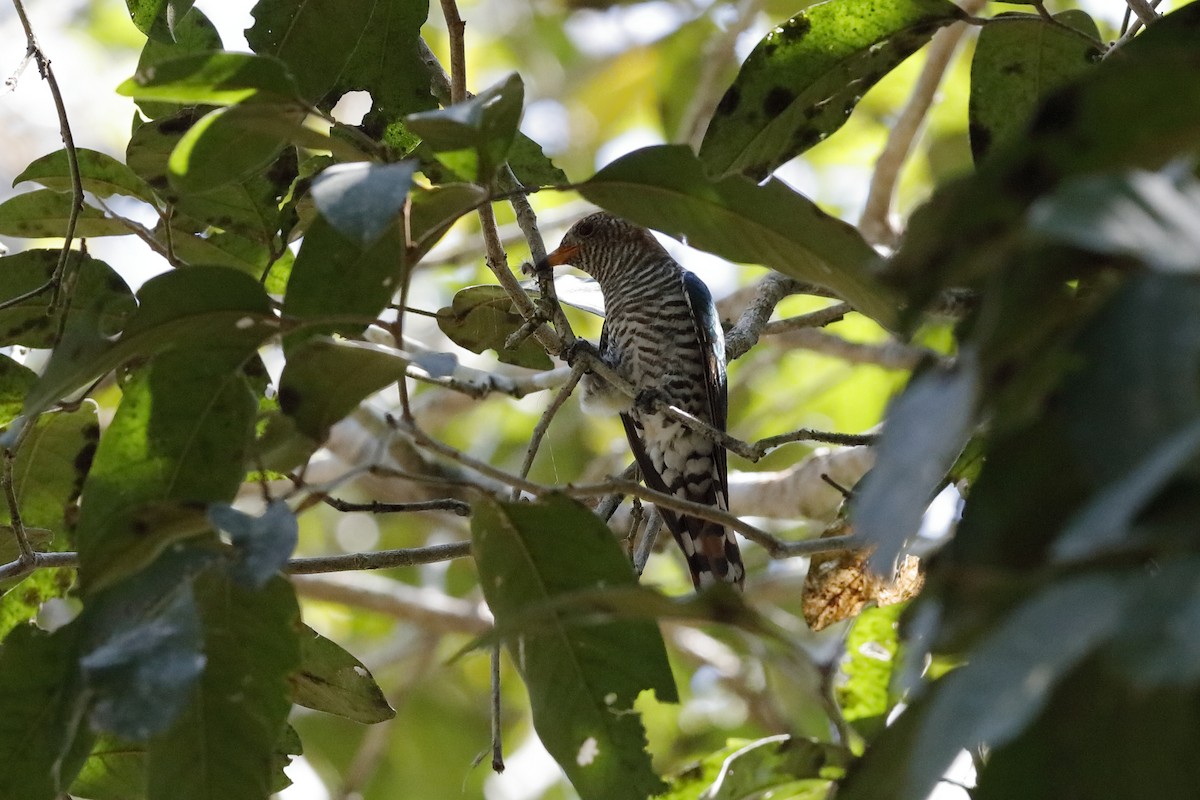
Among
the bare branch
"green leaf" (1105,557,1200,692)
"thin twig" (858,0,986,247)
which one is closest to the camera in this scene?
"green leaf" (1105,557,1200,692)

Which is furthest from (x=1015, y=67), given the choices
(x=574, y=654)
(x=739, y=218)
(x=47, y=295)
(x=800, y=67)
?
(x=47, y=295)

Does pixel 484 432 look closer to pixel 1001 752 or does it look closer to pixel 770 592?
pixel 770 592

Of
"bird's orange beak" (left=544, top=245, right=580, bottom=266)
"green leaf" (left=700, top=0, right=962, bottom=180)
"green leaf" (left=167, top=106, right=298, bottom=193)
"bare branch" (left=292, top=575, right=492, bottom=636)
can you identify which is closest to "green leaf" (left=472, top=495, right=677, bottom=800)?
"green leaf" (left=167, top=106, right=298, bottom=193)

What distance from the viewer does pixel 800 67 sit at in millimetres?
1871

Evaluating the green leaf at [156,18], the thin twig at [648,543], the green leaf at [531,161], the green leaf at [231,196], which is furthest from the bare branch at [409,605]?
the green leaf at [156,18]

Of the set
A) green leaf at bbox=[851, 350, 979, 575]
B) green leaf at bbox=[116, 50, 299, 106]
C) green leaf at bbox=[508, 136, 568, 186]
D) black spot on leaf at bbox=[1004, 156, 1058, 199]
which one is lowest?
green leaf at bbox=[851, 350, 979, 575]

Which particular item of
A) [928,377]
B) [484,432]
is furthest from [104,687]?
[484,432]

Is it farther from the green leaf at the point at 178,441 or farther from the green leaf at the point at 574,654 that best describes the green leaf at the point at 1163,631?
the green leaf at the point at 178,441

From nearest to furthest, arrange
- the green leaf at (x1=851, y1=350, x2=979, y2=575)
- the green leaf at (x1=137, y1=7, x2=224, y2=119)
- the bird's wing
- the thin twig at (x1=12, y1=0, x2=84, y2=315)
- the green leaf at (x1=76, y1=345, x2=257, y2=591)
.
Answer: the green leaf at (x1=851, y1=350, x2=979, y2=575) < the green leaf at (x1=76, y1=345, x2=257, y2=591) < the thin twig at (x1=12, y1=0, x2=84, y2=315) < the green leaf at (x1=137, y1=7, x2=224, y2=119) < the bird's wing

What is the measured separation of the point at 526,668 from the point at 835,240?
0.64 meters

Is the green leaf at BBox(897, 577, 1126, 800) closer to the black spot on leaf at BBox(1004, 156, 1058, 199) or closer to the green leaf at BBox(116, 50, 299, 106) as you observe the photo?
the black spot on leaf at BBox(1004, 156, 1058, 199)

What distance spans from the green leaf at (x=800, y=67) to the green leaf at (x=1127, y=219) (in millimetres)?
1170

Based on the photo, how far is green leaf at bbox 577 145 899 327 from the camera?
1.49 m

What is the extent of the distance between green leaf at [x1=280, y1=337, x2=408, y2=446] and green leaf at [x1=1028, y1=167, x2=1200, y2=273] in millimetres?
781
